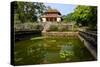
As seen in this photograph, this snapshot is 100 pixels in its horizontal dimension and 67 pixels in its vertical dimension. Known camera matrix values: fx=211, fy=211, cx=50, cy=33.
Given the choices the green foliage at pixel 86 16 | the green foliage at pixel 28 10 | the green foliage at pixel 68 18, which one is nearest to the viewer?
the green foliage at pixel 28 10

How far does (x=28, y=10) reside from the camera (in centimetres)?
288

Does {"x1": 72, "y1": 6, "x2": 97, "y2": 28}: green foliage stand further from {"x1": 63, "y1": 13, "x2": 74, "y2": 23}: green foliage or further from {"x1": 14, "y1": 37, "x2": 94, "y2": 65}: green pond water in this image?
{"x1": 14, "y1": 37, "x2": 94, "y2": 65}: green pond water

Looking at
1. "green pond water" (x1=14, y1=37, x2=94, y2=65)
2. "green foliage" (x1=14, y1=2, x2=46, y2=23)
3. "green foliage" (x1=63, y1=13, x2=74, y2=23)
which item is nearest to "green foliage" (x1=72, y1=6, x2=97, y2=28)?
"green foliage" (x1=63, y1=13, x2=74, y2=23)

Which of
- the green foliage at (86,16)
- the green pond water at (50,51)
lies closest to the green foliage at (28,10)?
the green pond water at (50,51)

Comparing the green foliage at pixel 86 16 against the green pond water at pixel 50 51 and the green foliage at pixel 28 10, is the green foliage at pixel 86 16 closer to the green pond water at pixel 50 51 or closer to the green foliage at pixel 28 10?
the green pond water at pixel 50 51

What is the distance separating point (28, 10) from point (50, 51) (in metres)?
0.66

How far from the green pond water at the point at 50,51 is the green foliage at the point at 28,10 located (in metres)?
0.30

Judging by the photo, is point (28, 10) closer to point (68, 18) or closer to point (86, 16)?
point (68, 18)

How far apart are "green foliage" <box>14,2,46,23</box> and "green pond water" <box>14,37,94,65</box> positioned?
299mm

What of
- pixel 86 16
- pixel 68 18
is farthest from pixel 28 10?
pixel 86 16

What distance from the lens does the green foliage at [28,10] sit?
9.18 ft
